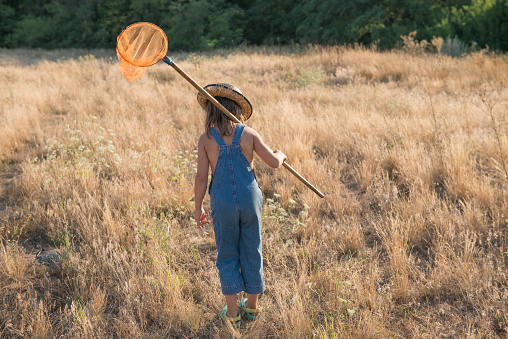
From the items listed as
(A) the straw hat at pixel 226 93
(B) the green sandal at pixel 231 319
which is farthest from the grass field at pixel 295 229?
(A) the straw hat at pixel 226 93

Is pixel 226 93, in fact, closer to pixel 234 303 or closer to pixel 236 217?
pixel 236 217

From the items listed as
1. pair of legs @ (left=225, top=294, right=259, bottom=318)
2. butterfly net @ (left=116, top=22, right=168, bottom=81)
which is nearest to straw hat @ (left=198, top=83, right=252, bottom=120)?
butterfly net @ (left=116, top=22, right=168, bottom=81)

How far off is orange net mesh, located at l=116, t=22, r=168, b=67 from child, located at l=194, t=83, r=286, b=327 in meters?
0.38

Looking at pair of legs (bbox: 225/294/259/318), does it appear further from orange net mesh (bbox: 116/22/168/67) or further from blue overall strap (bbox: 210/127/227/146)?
orange net mesh (bbox: 116/22/168/67)

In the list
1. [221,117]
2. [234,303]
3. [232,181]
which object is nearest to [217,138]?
[221,117]

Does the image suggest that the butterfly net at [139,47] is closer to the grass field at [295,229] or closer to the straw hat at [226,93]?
the straw hat at [226,93]

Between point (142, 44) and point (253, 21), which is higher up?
point (253, 21)

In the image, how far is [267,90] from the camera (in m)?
8.80

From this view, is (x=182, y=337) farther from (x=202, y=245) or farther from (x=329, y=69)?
(x=329, y=69)

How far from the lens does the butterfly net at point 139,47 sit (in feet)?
7.06

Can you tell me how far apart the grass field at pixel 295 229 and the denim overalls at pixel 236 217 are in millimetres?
359

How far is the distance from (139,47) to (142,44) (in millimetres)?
26

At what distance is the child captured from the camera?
243 cm

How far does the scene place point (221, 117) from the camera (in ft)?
7.98
